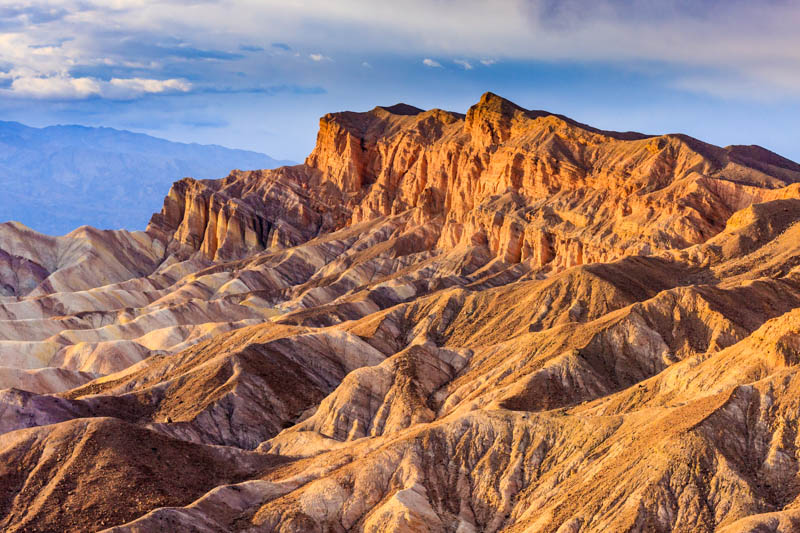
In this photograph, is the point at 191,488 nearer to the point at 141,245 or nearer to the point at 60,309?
the point at 60,309

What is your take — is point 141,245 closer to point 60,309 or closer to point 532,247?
point 60,309

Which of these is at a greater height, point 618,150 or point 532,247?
point 618,150

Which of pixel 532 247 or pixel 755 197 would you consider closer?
pixel 755 197

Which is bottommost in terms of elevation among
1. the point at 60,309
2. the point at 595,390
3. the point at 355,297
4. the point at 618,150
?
the point at 60,309

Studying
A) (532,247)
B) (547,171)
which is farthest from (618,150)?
(532,247)

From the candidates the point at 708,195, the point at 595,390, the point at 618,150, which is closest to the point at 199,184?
the point at 618,150

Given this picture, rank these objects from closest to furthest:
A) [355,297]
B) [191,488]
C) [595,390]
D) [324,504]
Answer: [324,504] → [191,488] → [595,390] → [355,297]

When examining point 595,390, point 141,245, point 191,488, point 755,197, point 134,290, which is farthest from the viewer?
point 141,245
